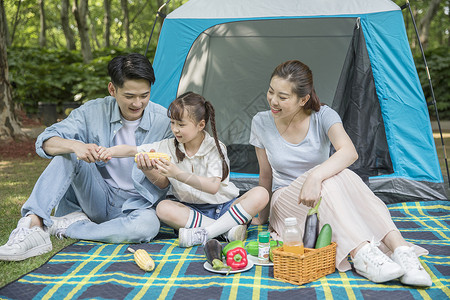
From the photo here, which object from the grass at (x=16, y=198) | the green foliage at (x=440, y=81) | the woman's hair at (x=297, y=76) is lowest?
the green foliage at (x=440, y=81)

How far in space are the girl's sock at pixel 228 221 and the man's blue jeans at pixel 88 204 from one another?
29cm

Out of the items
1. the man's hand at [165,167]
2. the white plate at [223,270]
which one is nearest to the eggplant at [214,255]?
the white plate at [223,270]

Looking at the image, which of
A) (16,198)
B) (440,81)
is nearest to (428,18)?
(440,81)

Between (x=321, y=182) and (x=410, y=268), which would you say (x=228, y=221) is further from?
(x=410, y=268)

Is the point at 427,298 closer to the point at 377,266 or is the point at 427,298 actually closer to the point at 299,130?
the point at 377,266

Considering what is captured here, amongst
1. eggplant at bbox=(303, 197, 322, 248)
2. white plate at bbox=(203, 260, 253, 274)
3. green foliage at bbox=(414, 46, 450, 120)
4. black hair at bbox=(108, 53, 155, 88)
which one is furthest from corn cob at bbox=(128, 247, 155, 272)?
green foliage at bbox=(414, 46, 450, 120)

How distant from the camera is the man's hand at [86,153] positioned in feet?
7.32

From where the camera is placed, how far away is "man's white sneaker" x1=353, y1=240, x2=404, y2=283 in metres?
1.83

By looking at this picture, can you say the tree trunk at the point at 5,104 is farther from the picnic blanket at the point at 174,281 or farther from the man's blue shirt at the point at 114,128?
the picnic blanket at the point at 174,281

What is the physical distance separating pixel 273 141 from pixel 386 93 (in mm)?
1259

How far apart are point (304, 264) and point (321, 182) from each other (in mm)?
418

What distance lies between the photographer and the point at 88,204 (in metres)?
2.53

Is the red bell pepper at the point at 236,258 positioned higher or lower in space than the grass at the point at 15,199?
lower

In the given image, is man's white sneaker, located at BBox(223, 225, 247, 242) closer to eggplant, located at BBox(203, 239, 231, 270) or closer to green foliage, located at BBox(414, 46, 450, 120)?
eggplant, located at BBox(203, 239, 231, 270)
